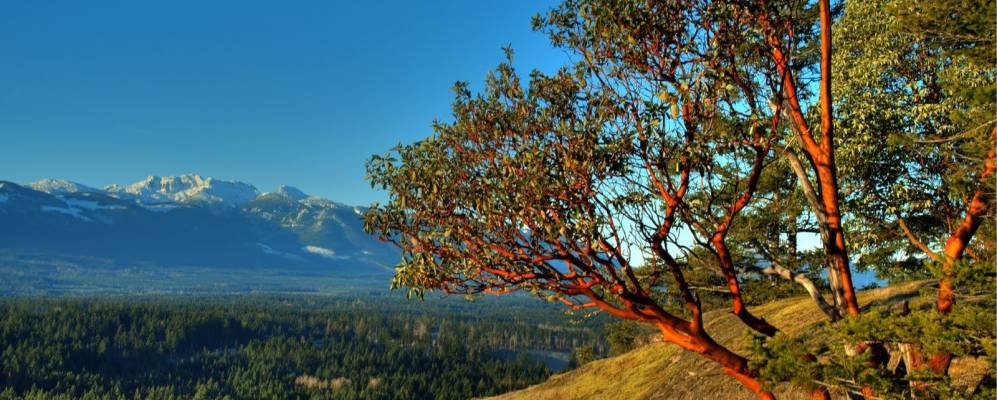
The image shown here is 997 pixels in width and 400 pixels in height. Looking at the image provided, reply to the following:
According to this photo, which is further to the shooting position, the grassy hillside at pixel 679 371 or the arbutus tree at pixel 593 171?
the grassy hillside at pixel 679 371

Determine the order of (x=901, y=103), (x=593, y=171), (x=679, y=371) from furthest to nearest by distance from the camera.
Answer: (x=679, y=371) → (x=901, y=103) → (x=593, y=171)

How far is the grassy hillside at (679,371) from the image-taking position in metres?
22.2

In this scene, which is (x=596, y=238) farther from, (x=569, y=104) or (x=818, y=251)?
(x=818, y=251)

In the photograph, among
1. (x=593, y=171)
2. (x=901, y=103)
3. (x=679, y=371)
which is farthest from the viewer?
(x=679, y=371)

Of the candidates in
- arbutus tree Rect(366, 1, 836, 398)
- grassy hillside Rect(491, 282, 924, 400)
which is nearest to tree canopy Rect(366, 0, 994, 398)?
arbutus tree Rect(366, 1, 836, 398)

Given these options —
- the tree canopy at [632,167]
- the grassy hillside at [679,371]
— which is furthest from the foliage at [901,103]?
the grassy hillside at [679,371]

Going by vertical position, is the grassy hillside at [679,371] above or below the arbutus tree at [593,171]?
below

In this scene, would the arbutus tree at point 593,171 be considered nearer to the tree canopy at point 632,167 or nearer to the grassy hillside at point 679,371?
the tree canopy at point 632,167

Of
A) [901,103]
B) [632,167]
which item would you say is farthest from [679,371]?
[632,167]

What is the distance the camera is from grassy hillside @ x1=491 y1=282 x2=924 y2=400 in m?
22.2

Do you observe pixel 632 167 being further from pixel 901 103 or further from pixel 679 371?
pixel 679 371

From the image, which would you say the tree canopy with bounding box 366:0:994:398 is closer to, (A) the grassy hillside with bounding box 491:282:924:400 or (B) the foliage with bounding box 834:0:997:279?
(B) the foliage with bounding box 834:0:997:279

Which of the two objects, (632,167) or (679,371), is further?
(679,371)

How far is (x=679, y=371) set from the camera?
2572cm
